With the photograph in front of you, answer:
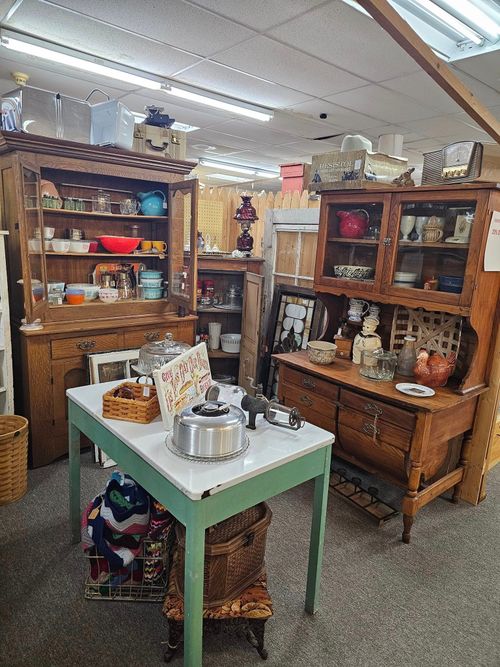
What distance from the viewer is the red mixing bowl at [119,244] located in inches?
128

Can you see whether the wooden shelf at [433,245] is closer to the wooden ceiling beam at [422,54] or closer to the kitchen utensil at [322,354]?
the wooden ceiling beam at [422,54]

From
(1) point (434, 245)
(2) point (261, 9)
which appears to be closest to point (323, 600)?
(1) point (434, 245)

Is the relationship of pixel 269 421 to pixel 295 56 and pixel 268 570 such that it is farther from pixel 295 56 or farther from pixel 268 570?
pixel 295 56

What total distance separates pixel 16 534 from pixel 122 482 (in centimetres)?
80

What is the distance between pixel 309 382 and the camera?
271cm

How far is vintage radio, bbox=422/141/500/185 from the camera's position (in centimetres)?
213

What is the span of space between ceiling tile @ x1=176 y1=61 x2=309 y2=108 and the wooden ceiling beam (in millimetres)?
2294

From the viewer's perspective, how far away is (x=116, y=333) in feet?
10.2

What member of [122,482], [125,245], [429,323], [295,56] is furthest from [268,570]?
[295,56]

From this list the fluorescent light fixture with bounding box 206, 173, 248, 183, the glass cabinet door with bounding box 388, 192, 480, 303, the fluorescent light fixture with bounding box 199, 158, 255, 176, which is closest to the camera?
the glass cabinet door with bounding box 388, 192, 480, 303

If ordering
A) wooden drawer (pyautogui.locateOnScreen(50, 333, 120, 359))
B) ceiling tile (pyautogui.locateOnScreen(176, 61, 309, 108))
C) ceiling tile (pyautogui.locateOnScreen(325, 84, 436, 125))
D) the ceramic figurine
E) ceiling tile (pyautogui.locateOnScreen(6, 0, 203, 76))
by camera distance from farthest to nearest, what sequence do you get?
1. ceiling tile (pyautogui.locateOnScreen(325, 84, 436, 125))
2. ceiling tile (pyautogui.locateOnScreen(176, 61, 309, 108))
3. ceiling tile (pyautogui.locateOnScreen(6, 0, 203, 76))
4. wooden drawer (pyautogui.locateOnScreen(50, 333, 120, 359))
5. the ceramic figurine

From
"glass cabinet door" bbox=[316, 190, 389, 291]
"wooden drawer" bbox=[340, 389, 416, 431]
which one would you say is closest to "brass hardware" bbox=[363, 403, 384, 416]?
"wooden drawer" bbox=[340, 389, 416, 431]

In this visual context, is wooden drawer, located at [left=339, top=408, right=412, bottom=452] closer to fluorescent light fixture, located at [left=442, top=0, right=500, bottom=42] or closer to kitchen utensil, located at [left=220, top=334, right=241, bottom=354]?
kitchen utensil, located at [left=220, top=334, right=241, bottom=354]

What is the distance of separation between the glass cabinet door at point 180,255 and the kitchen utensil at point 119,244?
0.97ft
